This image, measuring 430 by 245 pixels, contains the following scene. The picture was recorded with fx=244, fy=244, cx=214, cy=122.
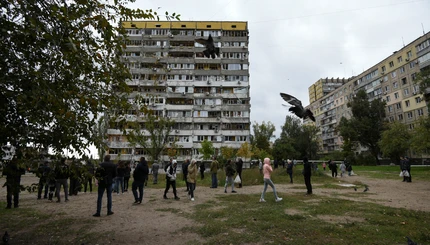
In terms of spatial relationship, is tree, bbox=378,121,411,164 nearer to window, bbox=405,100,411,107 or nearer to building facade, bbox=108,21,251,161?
window, bbox=405,100,411,107

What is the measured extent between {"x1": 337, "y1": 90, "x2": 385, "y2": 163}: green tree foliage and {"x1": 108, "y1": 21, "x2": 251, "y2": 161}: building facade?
25.2 metres

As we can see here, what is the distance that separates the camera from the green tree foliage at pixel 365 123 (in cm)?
5281

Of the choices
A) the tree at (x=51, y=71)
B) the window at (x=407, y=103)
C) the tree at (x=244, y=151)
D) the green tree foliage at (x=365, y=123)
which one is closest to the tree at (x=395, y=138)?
the green tree foliage at (x=365, y=123)

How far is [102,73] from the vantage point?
16.1ft

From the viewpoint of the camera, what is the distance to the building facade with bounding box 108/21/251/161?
150 feet

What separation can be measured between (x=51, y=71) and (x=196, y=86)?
43852 mm

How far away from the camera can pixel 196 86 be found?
47938mm

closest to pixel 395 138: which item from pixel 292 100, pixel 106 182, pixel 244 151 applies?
pixel 244 151

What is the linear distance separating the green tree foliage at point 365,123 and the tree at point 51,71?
57.6 meters

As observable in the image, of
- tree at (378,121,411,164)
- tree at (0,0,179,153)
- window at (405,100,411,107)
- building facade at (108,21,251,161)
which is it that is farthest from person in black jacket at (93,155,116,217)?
window at (405,100,411,107)

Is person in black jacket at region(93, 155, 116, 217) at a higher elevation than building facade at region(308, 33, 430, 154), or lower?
lower

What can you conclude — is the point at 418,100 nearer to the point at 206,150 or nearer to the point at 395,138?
the point at 395,138

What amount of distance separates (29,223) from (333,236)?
27.5ft

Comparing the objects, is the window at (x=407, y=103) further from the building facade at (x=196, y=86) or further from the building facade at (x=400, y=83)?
the building facade at (x=196, y=86)
